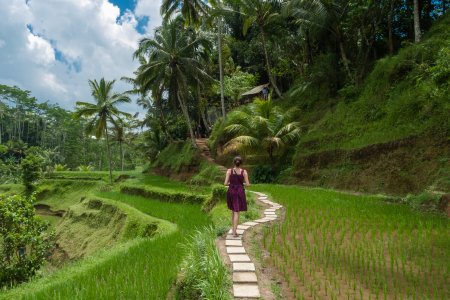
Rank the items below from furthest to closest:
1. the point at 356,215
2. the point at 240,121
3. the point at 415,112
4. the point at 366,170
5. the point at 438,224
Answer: the point at 240,121 → the point at 366,170 → the point at 415,112 → the point at 356,215 → the point at 438,224

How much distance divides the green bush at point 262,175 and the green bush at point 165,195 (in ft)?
16.5

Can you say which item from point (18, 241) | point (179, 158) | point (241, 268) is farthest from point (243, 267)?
point (179, 158)

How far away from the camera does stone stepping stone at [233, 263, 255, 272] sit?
4117 millimetres

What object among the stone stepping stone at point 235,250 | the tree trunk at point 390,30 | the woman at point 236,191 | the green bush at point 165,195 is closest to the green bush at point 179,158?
the green bush at point 165,195

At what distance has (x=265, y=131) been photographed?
17094 mm

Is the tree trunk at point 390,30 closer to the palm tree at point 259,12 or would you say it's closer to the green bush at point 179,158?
the palm tree at point 259,12

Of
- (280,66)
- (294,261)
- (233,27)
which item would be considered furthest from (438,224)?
(233,27)

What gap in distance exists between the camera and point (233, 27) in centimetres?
2938

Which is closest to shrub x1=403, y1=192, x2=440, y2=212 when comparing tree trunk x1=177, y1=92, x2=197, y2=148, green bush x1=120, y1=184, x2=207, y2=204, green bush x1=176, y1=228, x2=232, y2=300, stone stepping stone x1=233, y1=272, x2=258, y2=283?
stone stepping stone x1=233, y1=272, x2=258, y2=283

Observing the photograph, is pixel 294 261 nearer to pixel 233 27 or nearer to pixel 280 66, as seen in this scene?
pixel 280 66

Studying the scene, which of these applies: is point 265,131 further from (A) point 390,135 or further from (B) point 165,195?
(A) point 390,135

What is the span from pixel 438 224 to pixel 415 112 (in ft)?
19.9

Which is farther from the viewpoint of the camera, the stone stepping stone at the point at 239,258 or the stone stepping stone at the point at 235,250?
the stone stepping stone at the point at 235,250

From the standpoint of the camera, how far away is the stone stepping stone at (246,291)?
3417 mm
